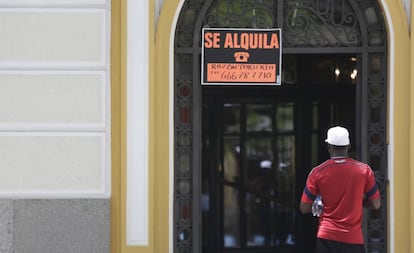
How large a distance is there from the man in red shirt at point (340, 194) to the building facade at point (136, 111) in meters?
1.45

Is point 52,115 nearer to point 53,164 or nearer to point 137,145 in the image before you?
point 53,164

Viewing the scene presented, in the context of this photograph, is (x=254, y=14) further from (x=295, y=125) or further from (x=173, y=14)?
(x=295, y=125)

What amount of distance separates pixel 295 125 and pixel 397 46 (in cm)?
311

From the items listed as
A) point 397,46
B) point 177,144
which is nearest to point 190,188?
point 177,144

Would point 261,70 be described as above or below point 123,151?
above

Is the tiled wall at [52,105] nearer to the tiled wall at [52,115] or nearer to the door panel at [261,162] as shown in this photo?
the tiled wall at [52,115]

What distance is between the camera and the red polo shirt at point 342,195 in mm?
6086

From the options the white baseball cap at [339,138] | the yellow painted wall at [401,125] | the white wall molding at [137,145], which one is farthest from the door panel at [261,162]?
the white baseball cap at [339,138]

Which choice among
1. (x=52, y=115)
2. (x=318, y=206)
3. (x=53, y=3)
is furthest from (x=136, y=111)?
(x=318, y=206)

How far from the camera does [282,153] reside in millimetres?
10531

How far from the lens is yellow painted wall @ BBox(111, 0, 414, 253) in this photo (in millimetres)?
7402

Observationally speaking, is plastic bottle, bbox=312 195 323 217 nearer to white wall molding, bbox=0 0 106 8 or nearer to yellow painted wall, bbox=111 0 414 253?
yellow painted wall, bbox=111 0 414 253

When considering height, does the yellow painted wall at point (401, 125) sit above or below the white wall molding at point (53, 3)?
below

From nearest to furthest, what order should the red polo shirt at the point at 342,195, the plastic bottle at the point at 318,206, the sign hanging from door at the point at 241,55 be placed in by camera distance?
1. the red polo shirt at the point at 342,195
2. the plastic bottle at the point at 318,206
3. the sign hanging from door at the point at 241,55
